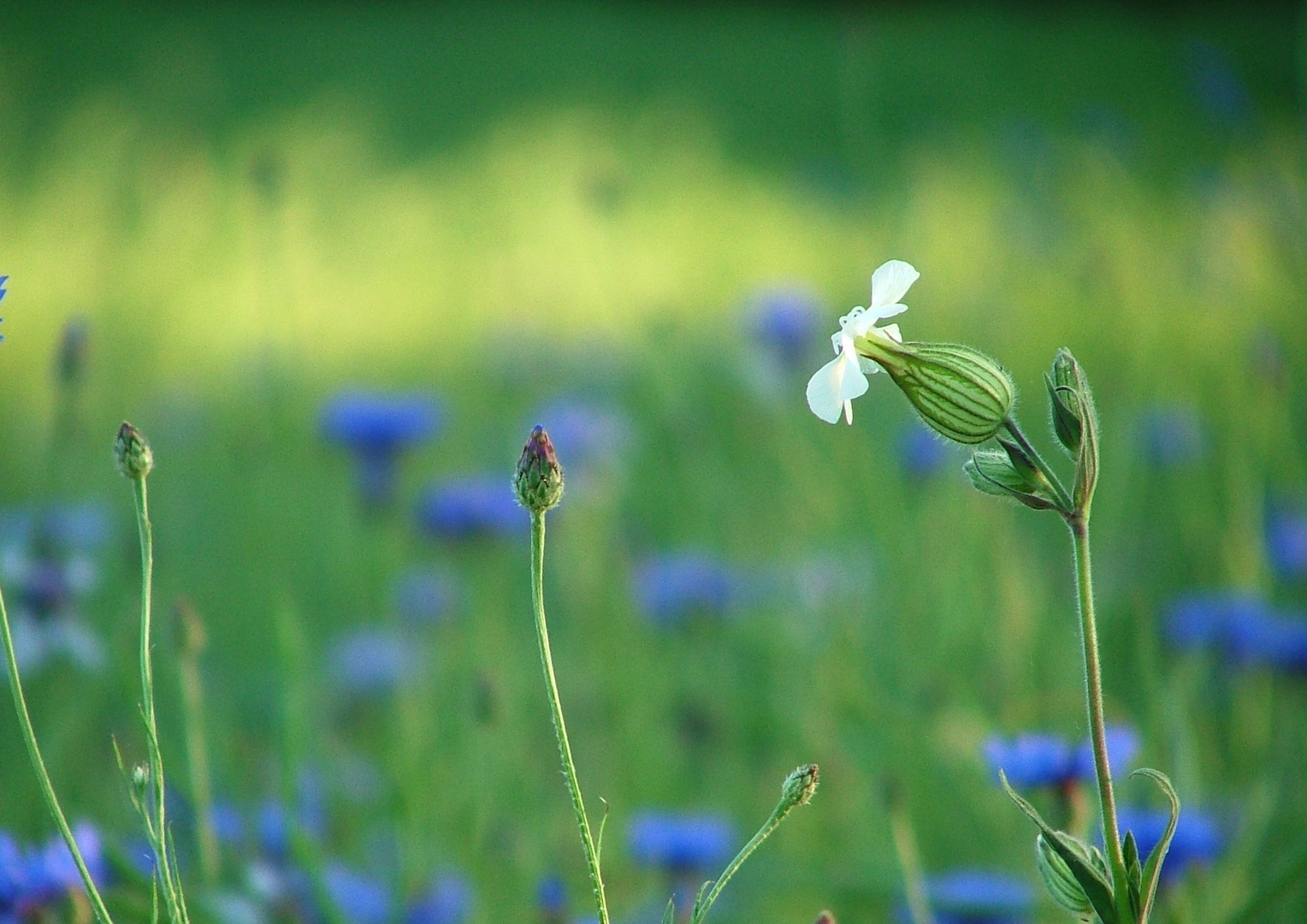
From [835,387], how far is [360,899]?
0.37 m

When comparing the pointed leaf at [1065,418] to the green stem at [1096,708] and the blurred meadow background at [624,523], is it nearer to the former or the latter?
the green stem at [1096,708]

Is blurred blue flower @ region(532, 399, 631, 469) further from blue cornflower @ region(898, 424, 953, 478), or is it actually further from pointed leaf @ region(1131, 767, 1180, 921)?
pointed leaf @ region(1131, 767, 1180, 921)

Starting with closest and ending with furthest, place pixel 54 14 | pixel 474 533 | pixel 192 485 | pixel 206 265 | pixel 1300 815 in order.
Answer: pixel 1300 815
pixel 474 533
pixel 192 485
pixel 206 265
pixel 54 14

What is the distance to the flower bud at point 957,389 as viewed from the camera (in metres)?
0.35

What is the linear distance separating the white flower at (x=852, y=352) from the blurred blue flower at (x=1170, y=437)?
0.95 metres

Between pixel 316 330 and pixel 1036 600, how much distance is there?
138 centimetres

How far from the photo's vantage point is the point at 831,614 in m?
0.88

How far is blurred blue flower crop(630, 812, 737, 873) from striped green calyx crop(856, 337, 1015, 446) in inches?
13.3

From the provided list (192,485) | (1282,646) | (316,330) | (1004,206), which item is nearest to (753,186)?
(1004,206)

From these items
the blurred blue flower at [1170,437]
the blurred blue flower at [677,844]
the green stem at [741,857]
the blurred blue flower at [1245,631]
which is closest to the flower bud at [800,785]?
the green stem at [741,857]

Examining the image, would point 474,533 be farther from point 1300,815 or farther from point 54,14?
point 54,14

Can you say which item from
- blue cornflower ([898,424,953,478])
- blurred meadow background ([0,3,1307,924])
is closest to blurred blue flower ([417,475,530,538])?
blurred meadow background ([0,3,1307,924])

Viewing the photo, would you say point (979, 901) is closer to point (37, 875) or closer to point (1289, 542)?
point (37, 875)

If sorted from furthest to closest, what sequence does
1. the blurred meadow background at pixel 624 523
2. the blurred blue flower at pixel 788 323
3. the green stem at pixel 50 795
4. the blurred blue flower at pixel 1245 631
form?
the blurred blue flower at pixel 788 323 < the blurred blue flower at pixel 1245 631 < the blurred meadow background at pixel 624 523 < the green stem at pixel 50 795
